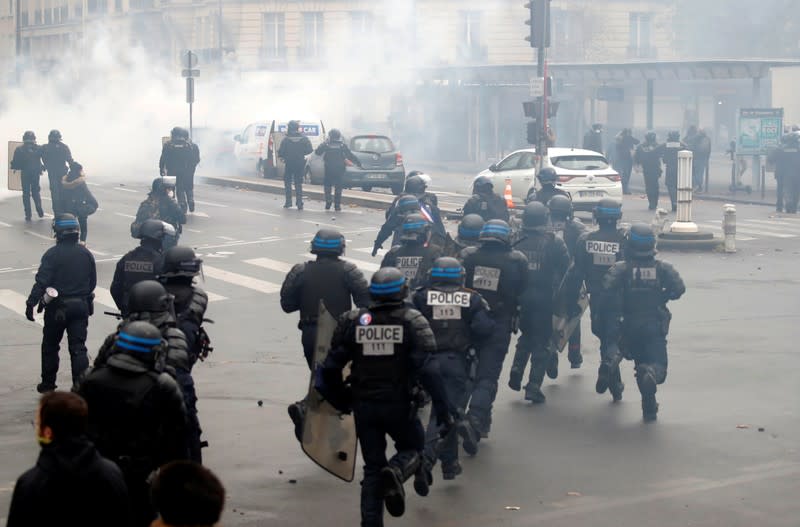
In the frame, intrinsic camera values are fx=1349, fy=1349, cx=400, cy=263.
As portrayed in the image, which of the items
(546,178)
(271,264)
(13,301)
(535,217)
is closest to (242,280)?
(271,264)

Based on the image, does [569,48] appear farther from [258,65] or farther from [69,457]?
[69,457]

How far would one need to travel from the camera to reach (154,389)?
6684 mm

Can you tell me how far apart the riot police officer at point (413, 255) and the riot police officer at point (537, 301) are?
997 mm

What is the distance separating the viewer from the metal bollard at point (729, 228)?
21.8m

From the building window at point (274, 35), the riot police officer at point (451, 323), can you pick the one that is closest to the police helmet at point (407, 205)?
the riot police officer at point (451, 323)

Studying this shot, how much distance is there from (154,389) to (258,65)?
70253 millimetres

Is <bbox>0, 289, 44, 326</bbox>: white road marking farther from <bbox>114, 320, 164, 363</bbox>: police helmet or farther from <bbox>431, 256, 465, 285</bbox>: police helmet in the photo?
<bbox>114, 320, 164, 363</bbox>: police helmet

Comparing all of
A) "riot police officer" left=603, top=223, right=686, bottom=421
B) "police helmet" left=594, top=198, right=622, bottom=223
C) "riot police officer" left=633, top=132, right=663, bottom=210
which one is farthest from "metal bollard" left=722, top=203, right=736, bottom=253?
"riot police officer" left=603, top=223, right=686, bottom=421

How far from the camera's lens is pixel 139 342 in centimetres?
669

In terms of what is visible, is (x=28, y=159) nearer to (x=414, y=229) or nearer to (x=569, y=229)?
(x=569, y=229)

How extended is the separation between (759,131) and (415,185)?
19619mm

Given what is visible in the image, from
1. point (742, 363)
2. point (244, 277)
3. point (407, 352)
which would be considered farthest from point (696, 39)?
point (407, 352)

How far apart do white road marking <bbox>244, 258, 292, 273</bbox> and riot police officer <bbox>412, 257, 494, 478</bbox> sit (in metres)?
11.0

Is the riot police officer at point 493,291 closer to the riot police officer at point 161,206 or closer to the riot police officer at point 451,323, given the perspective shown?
the riot police officer at point 451,323
